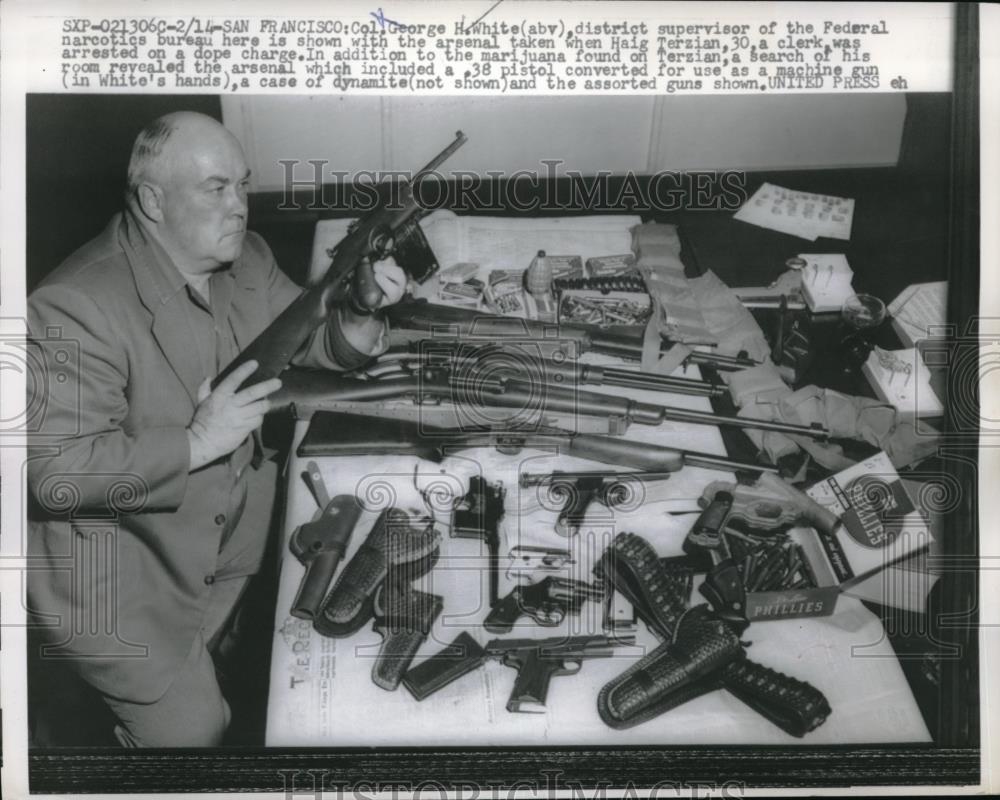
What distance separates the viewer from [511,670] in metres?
1.85

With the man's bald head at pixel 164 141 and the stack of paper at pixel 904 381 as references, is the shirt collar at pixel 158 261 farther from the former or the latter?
the stack of paper at pixel 904 381

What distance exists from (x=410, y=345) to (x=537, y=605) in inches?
21.9

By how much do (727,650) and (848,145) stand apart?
3.40 feet

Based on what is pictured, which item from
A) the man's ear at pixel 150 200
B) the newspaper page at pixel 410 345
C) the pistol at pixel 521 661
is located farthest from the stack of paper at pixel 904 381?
the man's ear at pixel 150 200

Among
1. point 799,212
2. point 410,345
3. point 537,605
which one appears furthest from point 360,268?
point 799,212

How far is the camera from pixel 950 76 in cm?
196

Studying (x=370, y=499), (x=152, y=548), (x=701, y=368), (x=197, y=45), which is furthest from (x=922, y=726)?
(x=197, y=45)

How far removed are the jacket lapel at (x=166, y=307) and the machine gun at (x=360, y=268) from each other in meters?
0.12

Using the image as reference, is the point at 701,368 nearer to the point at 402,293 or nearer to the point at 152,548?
the point at 402,293

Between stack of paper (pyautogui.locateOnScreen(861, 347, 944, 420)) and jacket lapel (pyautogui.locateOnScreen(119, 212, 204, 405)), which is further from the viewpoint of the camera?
stack of paper (pyautogui.locateOnScreen(861, 347, 944, 420))

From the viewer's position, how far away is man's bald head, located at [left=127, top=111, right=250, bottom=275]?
1.84m

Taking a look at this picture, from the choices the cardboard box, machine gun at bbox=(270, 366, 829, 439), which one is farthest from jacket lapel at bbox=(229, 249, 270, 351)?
the cardboard box

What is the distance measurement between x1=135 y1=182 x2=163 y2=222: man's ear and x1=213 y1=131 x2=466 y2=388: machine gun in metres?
0.29

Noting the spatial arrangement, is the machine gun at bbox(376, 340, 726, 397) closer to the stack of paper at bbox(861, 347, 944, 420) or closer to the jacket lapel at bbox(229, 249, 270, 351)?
the jacket lapel at bbox(229, 249, 270, 351)
